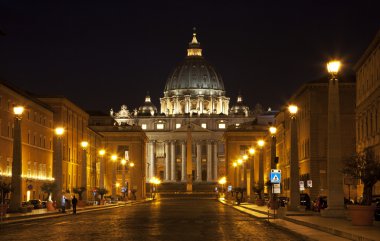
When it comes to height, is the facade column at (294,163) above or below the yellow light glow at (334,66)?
below

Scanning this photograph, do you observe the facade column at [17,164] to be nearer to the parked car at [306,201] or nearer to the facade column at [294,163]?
the facade column at [294,163]

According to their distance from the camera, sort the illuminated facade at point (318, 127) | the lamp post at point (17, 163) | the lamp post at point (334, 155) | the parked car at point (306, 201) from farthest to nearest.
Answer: the illuminated facade at point (318, 127)
the parked car at point (306, 201)
the lamp post at point (17, 163)
the lamp post at point (334, 155)

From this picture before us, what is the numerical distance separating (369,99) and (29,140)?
3822 cm

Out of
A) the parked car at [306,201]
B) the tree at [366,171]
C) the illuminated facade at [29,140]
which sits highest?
the illuminated facade at [29,140]

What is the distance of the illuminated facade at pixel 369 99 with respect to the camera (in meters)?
59.0

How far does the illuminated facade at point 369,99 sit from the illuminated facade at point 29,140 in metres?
26.6

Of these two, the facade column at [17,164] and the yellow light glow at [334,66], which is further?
the facade column at [17,164]

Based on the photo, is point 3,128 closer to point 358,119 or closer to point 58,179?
point 58,179

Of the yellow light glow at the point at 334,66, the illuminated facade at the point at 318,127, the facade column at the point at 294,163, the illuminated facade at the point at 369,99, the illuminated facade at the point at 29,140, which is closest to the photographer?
the yellow light glow at the point at 334,66

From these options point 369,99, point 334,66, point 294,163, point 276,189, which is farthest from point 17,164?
point 369,99

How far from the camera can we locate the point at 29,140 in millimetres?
86750

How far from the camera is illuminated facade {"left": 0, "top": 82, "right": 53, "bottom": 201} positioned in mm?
76062

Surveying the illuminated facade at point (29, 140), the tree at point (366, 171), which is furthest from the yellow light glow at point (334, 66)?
the illuminated facade at point (29, 140)

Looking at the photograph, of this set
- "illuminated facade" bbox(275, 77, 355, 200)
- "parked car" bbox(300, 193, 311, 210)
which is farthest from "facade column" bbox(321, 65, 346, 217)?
"illuminated facade" bbox(275, 77, 355, 200)
